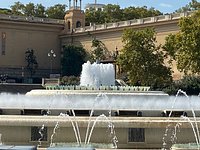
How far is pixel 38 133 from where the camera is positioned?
1379cm

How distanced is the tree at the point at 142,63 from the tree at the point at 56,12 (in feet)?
145

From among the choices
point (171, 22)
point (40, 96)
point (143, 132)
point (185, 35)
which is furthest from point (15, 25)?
point (143, 132)

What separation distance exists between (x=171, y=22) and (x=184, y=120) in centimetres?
4721

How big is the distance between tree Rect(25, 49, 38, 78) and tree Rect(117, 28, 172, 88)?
92.6ft

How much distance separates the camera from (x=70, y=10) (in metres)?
76.1

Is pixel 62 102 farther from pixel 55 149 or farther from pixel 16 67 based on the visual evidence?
pixel 16 67

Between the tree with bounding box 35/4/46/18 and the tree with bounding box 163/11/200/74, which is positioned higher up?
the tree with bounding box 35/4/46/18

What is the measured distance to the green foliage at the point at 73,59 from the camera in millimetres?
69438

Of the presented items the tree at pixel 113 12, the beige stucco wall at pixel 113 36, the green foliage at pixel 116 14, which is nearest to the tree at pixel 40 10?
the green foliage at pixel 116 14

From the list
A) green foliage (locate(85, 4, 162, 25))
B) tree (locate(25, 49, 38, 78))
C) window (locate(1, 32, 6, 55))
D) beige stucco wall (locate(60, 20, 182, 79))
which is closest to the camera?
beige stucco wall (locate(60, 20, 182, 79))

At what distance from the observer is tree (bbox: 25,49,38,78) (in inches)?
2857

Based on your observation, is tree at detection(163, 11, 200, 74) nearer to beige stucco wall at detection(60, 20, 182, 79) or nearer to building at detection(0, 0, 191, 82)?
beige stucco wall at detection(60, 20, 182, 79)

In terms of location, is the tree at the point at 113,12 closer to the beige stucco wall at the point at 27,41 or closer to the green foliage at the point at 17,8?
the beige stucco wall at the point at 27,41

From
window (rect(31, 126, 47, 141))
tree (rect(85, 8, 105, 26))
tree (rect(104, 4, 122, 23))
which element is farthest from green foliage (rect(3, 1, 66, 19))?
window (rect(31, 126, 47, 141))
